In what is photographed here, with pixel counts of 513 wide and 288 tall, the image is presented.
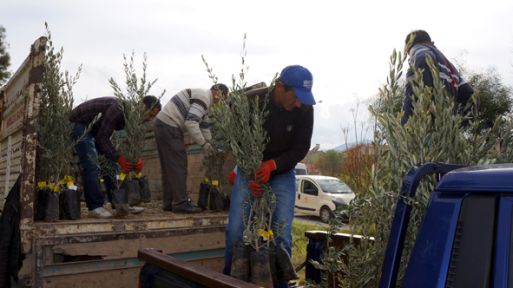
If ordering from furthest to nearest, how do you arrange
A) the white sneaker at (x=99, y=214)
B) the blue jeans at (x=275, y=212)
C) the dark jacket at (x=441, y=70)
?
the white sneaker at (x=99, y=214), the dark jacket at (x=441, y=70), the blue jeans at (x=275, y=212)

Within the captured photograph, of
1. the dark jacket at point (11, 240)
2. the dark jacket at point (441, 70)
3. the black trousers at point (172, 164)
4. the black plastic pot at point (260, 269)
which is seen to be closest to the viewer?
the black plastic pot at point (260, 269)

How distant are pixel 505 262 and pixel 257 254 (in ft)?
5.57

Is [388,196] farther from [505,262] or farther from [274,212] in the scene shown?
[274,212]

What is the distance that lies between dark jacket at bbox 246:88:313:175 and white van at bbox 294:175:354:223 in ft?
45.6

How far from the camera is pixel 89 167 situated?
15.3 ft

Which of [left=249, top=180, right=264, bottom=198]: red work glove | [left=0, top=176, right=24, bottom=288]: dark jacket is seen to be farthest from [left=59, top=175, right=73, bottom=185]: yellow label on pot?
[left=249, top=180, right=264, bottom=198]: red work glove

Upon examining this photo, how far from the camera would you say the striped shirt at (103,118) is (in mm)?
4405

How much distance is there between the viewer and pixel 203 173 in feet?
16.5

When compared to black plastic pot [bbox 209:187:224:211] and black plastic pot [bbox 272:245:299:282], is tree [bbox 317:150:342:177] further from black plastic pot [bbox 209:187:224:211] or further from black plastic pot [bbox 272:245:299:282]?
black plastic pot [bbox 272:245:299:282]

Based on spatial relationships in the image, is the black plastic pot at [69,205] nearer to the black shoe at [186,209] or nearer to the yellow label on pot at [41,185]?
the yellow label on pot at [41,185]

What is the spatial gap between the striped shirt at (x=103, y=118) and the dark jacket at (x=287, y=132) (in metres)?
1.47

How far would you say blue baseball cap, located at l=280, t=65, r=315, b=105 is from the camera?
11.2 feet

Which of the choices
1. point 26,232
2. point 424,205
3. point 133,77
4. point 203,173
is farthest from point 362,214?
point 203,173

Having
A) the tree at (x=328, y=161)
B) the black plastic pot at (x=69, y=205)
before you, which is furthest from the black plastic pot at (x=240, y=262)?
the tree at (x=328, y=161)
